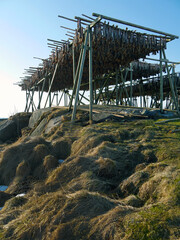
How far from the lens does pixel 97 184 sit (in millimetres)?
3906

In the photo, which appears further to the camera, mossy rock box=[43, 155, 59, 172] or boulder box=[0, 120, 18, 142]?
boulder box=[0, 120, 18, 142]

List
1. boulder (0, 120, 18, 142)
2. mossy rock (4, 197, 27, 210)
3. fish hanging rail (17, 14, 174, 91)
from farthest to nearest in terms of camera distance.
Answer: boulder (0, 120, 18, 142) < fish hanging rail (17, 14, 174, 91) < mossy rock (4, 197, 27, 210)

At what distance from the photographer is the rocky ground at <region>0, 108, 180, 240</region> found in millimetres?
2605

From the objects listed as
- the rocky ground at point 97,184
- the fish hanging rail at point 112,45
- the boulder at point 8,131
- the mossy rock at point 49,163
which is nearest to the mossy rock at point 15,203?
the rocky ground at point 97,184

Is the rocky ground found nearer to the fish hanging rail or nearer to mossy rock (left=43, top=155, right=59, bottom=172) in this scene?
mossy rock (left=43, top=155, right=59, bottom=172)

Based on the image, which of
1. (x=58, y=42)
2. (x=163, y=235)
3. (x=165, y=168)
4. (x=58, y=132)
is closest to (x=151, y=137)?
(x=165, y=168)

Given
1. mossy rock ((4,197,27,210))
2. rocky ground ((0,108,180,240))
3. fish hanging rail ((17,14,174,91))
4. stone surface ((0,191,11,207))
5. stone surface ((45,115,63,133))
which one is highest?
fish hanging rail ((17,14,174,91))

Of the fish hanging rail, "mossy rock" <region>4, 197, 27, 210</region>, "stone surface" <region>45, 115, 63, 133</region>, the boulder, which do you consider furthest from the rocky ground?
the boulder

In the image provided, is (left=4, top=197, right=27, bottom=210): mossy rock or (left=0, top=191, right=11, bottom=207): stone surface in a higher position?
(left=4, top=197, right=27, bottom=210): mossy rock

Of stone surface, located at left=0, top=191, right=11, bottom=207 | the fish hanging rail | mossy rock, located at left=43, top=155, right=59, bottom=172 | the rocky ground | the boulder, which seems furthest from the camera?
the boulder

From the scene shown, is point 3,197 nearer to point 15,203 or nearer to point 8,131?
point 15,203

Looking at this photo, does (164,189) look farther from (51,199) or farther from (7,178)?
(7,178)

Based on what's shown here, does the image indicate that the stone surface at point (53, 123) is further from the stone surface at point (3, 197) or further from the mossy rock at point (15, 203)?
the mossy rock at point (15, 203)

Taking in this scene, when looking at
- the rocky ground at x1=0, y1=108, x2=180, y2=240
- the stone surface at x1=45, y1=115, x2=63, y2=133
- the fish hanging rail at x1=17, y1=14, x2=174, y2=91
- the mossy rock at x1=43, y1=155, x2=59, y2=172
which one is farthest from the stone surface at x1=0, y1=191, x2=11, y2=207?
the fish hanging rail at x1=17, y1=14, x2=174, y2=91
